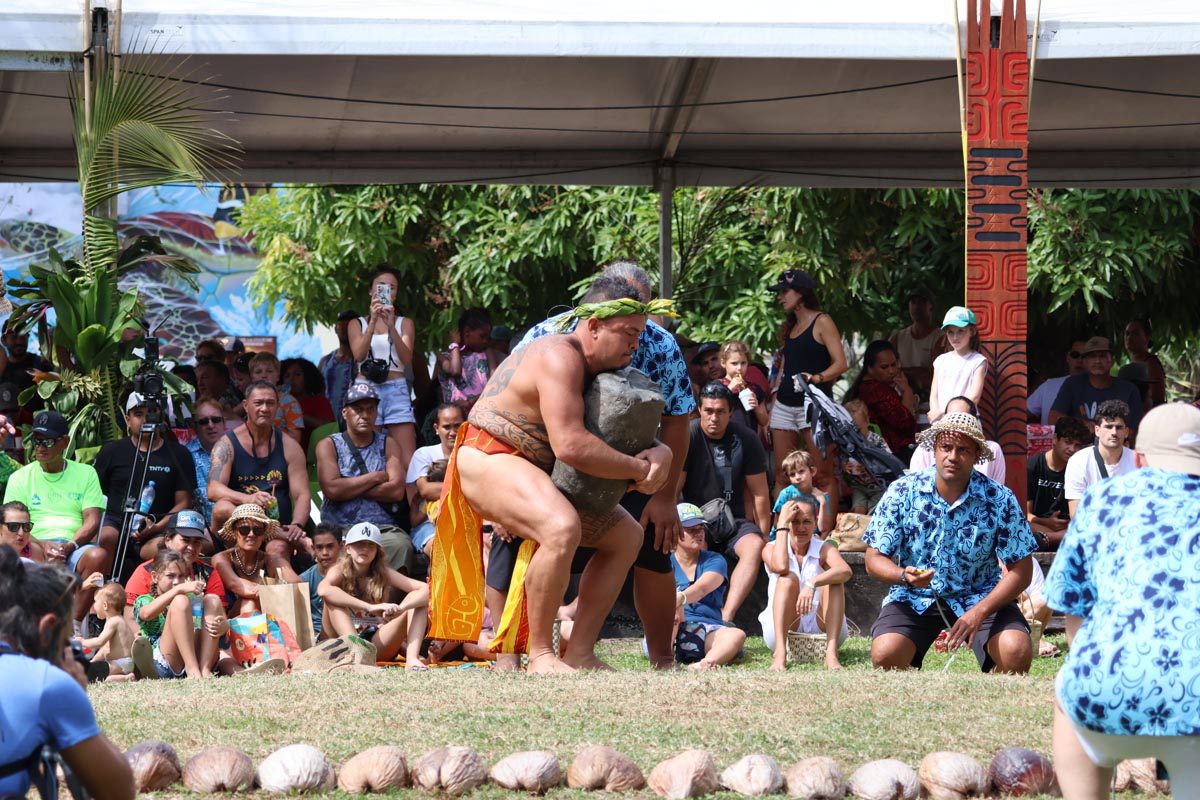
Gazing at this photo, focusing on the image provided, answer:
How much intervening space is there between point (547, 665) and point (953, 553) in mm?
2061

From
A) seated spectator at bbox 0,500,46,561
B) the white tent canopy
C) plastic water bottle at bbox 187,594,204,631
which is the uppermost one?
the white tent canopy

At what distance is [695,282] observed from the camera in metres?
20.3

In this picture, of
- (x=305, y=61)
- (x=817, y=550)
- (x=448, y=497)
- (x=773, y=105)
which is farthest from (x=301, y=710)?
(x=773, y=105)

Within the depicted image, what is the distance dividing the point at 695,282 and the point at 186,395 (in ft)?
35.0

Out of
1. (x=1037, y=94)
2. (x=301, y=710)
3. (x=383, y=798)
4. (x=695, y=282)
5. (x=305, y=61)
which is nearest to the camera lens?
(x=383, y=798)

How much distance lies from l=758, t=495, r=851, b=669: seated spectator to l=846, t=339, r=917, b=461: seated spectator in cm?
212

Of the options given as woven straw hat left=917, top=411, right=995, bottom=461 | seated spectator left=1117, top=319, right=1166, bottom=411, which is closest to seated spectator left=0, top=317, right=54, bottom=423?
woven straw hat left=917, top=411, right=995, bottom=461

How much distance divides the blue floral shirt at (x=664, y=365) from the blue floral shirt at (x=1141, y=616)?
11.7 feet

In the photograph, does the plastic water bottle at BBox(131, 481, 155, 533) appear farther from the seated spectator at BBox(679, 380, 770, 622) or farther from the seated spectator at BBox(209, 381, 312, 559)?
the seated spectator at BBox(679, 380, 770, 622)

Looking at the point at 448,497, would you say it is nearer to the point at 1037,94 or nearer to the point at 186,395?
the point at 186,395

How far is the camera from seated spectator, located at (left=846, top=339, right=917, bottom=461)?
12.1 m

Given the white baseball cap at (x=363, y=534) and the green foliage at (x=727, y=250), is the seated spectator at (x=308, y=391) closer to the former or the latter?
the white baseball cap at (x=363, y=534)

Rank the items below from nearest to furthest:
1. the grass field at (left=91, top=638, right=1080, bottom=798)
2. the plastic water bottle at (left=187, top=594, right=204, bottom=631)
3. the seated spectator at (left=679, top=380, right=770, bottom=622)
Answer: the grass field at (left=91, top=638, right=1080, bottom=798) < the plastic water bottle at (left=187, top=594, right=204, bottom=631) < the seated spectator at (left=679, top=380, right=770, bottom=622)

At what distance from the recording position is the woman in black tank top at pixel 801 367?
11.2 meters
